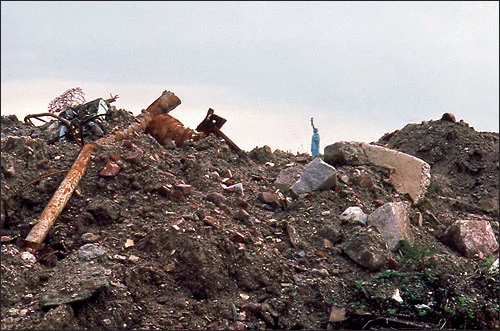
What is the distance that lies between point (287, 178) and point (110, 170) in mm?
2183

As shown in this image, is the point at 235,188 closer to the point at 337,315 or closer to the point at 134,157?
the point at 134,157

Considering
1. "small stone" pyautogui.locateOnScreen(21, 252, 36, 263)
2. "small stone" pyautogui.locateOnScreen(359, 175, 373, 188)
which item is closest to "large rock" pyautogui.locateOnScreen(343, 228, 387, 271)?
"small stone" pyautogui.locateOnScreen(359, 175, 373, 188)

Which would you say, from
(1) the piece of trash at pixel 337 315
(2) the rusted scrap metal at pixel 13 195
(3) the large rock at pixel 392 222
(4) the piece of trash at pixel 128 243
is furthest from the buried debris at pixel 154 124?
(1) the piece of trash at pixel 337 315

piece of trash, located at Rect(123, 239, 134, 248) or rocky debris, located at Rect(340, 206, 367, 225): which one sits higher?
rocky debris, located at Rect(340, 206, 367, 225)

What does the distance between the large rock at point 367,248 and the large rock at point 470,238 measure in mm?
1242

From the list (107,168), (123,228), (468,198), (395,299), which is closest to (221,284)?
(123,228)

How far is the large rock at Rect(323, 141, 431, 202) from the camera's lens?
8.91 meters

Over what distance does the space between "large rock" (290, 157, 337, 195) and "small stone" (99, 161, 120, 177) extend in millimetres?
2044

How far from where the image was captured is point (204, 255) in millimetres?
6371

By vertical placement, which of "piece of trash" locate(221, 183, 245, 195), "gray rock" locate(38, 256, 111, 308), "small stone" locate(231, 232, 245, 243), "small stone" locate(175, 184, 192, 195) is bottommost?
"gray rock" locate(38, 256, 111, 308)

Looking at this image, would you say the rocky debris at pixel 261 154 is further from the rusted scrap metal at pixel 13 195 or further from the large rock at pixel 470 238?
the rusted scrap metal at pixel 13 195

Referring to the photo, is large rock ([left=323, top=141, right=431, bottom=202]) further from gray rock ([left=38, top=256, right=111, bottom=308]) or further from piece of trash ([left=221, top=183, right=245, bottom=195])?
gray rock ([left=38, top=256, right=111, bottom=308])

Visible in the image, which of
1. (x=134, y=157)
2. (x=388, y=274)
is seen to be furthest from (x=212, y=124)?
(x=388, y=274)

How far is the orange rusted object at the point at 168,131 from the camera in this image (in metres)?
8.92
